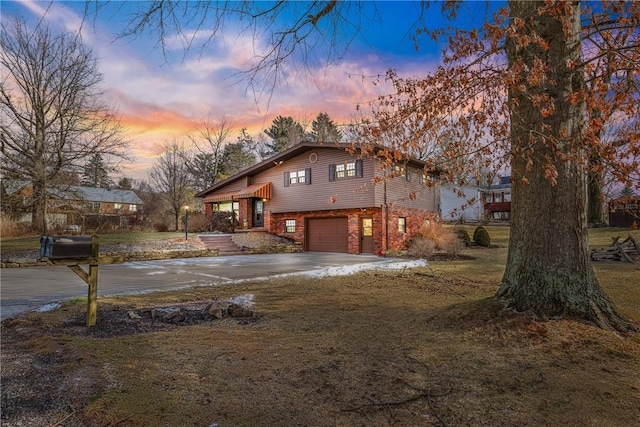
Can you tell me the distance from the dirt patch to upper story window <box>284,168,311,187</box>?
15.6 metres

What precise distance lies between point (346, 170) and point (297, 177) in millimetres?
3551

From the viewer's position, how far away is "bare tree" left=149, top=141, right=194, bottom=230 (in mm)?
35044

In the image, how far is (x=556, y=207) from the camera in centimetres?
408

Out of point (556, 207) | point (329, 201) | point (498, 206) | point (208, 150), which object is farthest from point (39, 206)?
point (498, 206)

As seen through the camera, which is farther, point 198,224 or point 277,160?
point 198,224

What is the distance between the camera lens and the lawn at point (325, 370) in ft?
7.69

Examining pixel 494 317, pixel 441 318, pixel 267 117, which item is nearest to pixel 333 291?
pixel 441 318

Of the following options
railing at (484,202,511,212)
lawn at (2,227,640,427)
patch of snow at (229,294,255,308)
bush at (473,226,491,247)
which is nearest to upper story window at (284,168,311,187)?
bush at (473,226,491,247)

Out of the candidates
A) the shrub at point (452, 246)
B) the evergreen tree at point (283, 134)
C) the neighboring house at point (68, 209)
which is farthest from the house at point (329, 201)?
the evergreen tree at point (283, 134)

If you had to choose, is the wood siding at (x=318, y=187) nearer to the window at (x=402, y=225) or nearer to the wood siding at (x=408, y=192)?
the wood siding at (x=408, y=192)

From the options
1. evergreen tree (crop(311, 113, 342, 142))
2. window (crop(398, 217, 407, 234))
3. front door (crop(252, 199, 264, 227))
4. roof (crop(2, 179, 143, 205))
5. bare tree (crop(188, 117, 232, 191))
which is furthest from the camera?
Result: bare tree (crop(188, 117, 232, 191))

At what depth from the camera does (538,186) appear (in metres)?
4.17

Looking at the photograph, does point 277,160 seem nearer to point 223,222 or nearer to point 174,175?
point 223,222

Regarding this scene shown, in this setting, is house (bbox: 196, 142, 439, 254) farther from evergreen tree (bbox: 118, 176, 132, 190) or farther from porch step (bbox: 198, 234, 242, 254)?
evergreen tree (bbox: 118, 176, 132, 190)
